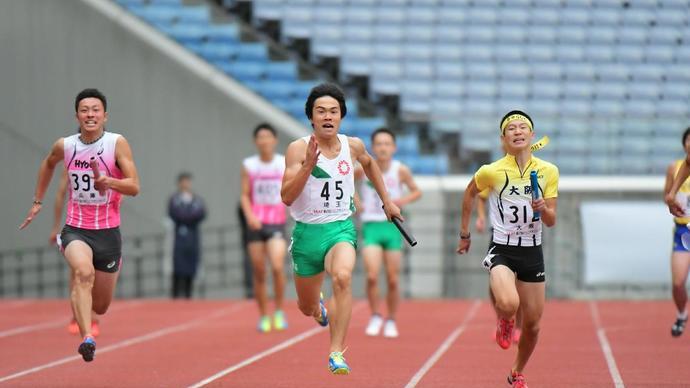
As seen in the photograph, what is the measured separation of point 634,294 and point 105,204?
1175 centimetres

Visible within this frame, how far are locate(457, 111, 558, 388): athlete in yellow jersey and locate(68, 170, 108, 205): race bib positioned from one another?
2852mm

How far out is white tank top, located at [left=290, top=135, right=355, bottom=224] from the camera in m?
8.94

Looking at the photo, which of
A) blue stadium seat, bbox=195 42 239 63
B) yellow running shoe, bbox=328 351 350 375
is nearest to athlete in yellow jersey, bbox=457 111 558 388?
yellow running shoe, bbox=328 351 350 375

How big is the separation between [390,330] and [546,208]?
5457 millimetres

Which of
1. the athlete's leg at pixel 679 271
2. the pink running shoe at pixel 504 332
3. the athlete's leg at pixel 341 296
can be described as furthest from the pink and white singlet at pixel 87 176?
the athlete's leg at pixel 679 271

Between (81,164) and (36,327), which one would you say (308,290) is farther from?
(36,327)

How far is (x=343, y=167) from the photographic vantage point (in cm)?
897

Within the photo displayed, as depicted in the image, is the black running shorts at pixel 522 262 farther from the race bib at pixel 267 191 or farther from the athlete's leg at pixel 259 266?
the race bib at pixel 267 191

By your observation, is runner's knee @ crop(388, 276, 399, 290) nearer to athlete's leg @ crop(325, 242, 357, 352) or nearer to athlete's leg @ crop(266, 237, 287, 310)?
athlete's leg @ crop(266, 237, 287, 310)

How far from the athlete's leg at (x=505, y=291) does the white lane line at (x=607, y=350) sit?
1292 millimetres

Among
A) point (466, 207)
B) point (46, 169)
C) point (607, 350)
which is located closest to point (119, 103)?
point (607, 350)

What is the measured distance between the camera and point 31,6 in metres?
22.5

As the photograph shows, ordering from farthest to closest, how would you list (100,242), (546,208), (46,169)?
(46,169), (100,242), (546,208)

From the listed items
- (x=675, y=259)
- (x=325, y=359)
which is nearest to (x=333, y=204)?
(x=325, y=359)
